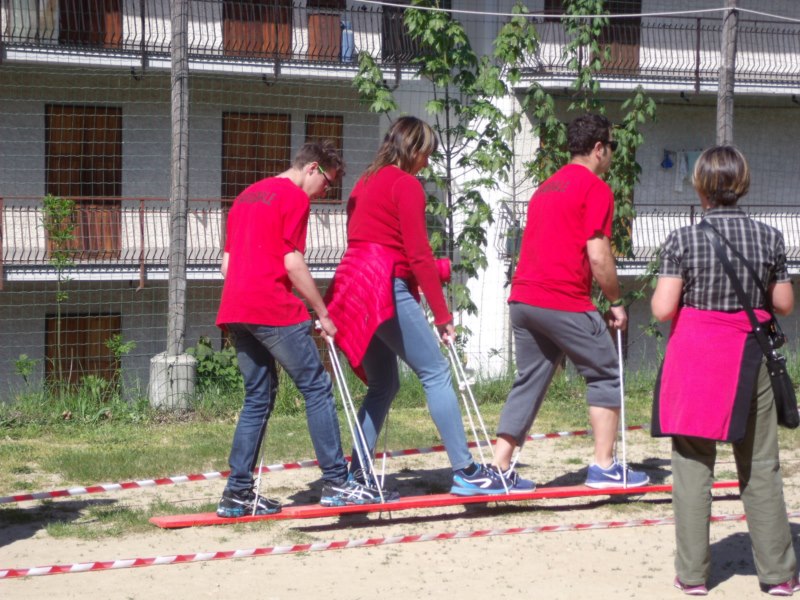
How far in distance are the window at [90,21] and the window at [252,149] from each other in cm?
214

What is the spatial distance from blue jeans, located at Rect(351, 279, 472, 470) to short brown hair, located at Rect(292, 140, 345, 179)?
64 cm

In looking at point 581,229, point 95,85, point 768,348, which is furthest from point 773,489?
point 95,85

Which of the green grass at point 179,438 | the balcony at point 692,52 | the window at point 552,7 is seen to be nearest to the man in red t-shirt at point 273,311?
the green grass at point 179,438

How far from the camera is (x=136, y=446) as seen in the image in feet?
25.6

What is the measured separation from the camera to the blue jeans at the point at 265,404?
5609 mm

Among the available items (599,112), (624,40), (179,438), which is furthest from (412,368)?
(624,40)

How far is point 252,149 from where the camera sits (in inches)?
729

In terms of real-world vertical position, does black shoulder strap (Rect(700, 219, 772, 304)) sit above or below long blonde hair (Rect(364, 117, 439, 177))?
below

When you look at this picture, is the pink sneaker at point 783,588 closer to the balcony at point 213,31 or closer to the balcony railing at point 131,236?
the balcony railing at point 131,236

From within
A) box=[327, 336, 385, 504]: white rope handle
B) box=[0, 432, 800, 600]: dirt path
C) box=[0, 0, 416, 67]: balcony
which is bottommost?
box=[0, 432, 800, 600]: dirt path

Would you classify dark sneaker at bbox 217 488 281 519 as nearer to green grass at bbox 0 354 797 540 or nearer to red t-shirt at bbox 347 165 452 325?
green grass at bbox 0 354 797 540

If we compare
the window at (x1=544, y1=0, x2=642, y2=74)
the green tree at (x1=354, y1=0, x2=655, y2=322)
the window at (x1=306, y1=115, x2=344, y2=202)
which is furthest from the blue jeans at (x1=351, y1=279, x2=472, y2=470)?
the window at (x1=544, y1=0, x2=642, y2=74)

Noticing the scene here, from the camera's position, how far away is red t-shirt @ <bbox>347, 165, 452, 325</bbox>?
5648 mm

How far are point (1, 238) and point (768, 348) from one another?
1324cm
